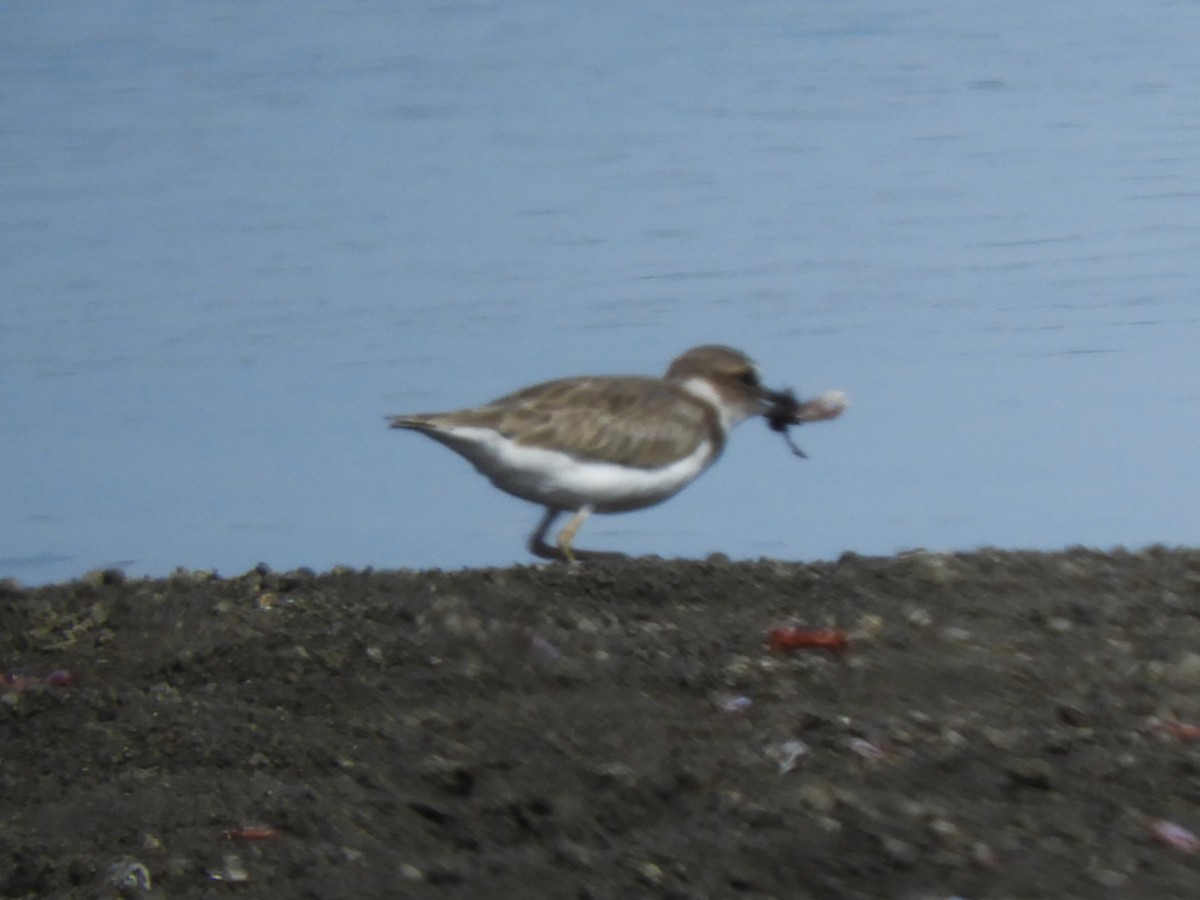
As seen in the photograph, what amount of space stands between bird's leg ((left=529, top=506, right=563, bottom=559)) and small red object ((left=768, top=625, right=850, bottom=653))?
2300 mm

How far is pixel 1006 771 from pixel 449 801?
1542 millimetres

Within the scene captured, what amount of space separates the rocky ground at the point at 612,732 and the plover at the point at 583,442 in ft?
2.28

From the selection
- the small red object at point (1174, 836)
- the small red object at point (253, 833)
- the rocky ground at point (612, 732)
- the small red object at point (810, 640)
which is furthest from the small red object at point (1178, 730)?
the small red object at point (253, 833)

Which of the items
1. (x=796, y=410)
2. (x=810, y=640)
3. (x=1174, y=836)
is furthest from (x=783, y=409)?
(x=1174, y=836)

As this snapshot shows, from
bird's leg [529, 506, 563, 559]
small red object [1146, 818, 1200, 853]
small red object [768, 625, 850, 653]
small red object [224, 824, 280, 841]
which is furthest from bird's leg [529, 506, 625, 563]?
small red object [1146, 818, 1200, 853]

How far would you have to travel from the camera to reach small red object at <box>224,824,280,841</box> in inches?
243

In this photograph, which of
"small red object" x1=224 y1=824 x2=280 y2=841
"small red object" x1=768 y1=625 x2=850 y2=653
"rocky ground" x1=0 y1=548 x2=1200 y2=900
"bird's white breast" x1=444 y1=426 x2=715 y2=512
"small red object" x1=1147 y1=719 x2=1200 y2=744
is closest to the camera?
"rocky ground" x1=0 y1=548 x2=1200 y2=900

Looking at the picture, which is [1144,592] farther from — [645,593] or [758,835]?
[758,835]

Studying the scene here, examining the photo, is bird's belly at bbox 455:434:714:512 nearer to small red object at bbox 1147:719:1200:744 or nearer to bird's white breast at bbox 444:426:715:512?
bird's white breast at bbox 444:426:715:512

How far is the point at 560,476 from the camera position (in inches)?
360

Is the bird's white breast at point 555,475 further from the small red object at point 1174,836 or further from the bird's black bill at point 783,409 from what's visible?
the small red object at point 1174,836

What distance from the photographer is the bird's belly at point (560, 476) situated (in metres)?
9.08

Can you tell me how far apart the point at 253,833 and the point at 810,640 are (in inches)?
77.9

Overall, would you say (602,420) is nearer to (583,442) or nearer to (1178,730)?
(583,442)
